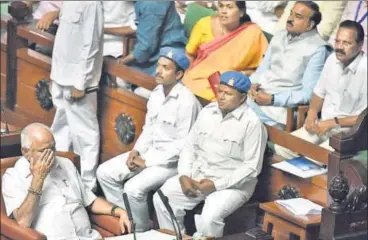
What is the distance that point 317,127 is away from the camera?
7020mm

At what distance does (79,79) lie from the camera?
780cm

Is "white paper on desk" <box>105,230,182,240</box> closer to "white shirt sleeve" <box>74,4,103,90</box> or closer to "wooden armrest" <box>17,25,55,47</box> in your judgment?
"white shirt sleeve" <box>74,4,103,90</box>

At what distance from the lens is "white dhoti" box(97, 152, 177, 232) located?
24.0 ft

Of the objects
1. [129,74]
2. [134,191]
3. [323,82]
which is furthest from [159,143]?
[323,82]

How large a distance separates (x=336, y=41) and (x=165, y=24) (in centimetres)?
123

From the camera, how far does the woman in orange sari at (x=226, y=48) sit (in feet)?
24.8

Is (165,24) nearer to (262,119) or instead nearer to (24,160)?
(262,119)

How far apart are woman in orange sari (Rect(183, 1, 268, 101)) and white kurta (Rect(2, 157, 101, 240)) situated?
1016 mm

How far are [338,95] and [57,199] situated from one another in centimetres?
148

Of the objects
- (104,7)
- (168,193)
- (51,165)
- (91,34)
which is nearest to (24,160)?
(51,165)

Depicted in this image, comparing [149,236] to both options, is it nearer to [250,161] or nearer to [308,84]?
[250,161]

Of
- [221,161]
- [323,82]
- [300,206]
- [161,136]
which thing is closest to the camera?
[300,206]

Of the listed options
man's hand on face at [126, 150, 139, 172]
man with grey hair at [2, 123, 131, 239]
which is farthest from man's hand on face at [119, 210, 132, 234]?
man's hand on face at [126, 150, 139, 172]

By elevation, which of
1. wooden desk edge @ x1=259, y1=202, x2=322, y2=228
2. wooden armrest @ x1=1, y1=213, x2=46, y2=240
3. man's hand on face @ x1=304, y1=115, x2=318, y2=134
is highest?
man's hand on face @ x1=304, y1=115, x2=318, y2=134
